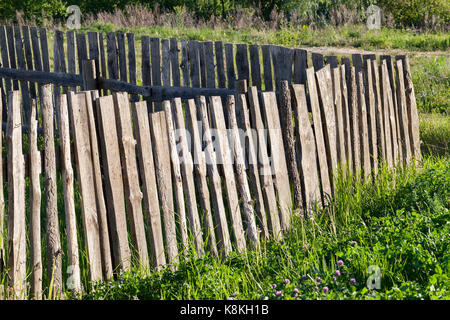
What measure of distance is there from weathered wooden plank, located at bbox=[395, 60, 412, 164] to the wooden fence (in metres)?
0.01

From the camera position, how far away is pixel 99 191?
3547 mm

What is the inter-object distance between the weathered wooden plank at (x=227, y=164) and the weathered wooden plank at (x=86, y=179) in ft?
3.16

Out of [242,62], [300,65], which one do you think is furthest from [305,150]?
[242,62]

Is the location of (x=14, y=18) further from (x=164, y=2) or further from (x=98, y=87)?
(x=98, y=87)

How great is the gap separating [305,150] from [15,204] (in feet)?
7.93

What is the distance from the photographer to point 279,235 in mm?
4441

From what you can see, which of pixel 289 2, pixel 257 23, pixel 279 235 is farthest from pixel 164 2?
pixel 279 235

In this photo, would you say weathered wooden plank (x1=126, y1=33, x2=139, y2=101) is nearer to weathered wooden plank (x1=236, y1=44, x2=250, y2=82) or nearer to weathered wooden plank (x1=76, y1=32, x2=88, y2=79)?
weathered wooden plank (x1=76, y1=32, x2=88, y2=79)

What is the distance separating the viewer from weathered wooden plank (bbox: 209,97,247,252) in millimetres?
4109

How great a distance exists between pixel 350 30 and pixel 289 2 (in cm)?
1038

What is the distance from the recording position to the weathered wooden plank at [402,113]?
6152mm

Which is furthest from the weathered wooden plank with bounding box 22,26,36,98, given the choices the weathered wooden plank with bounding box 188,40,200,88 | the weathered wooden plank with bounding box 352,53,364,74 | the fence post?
the weathered wooden plank with bounding box 352,53,364,74

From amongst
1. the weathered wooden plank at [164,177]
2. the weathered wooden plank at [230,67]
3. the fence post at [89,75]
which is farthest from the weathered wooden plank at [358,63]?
the fence post at [89,75]

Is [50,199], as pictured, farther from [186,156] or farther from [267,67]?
[267,67]
